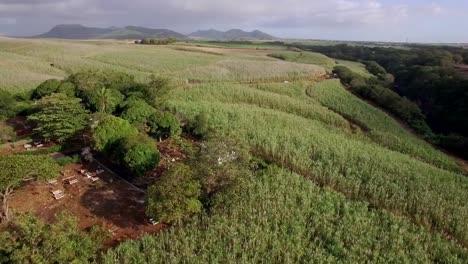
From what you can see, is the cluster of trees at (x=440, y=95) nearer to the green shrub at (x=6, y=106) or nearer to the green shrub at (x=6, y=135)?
the green shrub at (x=6, y=135)

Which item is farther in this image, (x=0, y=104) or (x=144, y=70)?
(x=144, y=70)

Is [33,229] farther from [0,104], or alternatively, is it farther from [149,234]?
[0,104]

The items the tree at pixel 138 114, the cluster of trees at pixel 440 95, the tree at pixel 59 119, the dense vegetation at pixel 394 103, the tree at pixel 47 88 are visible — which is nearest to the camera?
the tree at pixel 59 119

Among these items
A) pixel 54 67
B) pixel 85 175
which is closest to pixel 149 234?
pixel 85 175

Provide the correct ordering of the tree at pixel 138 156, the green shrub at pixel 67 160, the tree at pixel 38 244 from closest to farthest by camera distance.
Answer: the tree at pixel 38 244 → the tree at pixel 138 156 → the green shrub at pixel 67 160

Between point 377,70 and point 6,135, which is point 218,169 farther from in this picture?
point 377,70

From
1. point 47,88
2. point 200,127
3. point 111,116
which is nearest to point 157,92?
point 200,127

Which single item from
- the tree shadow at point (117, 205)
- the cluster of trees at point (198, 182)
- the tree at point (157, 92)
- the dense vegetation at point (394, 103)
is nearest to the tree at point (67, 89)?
the tree at point (157, 92)
